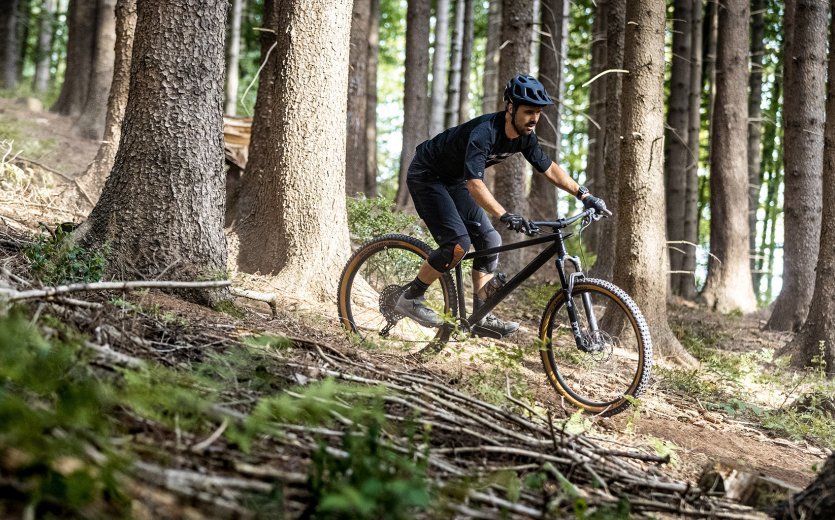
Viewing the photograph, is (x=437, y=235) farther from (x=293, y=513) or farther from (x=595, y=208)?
(x=293, y=513)

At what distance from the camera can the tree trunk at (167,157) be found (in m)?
5.60

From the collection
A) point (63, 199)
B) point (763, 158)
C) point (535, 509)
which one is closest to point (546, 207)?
point (63, 199)

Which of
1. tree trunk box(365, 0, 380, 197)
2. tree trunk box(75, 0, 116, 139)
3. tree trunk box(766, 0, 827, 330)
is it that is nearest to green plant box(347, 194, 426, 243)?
tree trunk box(766, 0, 827, 330)

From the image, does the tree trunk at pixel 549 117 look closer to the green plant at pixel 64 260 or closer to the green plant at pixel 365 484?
the green plant at pixel 64 260

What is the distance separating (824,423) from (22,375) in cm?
608

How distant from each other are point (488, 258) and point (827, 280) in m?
4.49

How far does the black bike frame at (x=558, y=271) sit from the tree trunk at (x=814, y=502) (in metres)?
2.28

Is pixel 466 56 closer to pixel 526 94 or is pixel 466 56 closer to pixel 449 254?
pixel 449 254

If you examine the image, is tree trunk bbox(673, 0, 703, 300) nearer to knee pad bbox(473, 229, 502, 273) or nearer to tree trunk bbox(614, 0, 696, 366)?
tree trunk bbox(614, 0, 696, 366)

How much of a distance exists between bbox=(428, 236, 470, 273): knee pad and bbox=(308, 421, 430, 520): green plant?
3.19 meters

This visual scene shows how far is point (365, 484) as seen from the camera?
2.28 meters

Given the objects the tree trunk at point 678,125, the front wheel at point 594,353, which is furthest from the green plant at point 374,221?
the tree trunk at point 678,125

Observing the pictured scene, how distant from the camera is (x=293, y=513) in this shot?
237 cm

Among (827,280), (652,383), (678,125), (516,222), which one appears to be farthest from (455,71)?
(516,222)
